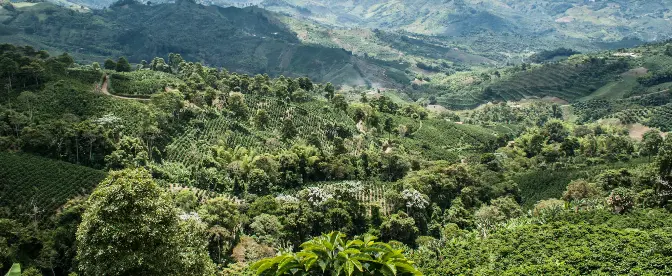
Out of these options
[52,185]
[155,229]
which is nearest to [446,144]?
[52,185]

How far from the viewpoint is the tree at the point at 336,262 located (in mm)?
17344

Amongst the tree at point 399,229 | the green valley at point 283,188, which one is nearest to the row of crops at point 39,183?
the green valley at point 283,188

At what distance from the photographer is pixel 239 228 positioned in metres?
53.3

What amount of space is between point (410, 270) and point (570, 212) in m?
30.8

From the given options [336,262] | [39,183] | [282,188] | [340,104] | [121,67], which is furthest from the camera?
[340,104]

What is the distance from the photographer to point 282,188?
71.6 metres

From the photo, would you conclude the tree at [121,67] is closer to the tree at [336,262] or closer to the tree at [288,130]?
the tree at [288,130]

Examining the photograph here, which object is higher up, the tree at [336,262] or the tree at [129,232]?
the tree at [336,262]

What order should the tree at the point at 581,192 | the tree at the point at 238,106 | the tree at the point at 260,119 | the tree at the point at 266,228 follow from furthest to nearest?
1. the tree at the point at 238,106
2. the tree at the point at 260,119
3. the tree at the point at 581,192
4. the tree at the point at 266,228

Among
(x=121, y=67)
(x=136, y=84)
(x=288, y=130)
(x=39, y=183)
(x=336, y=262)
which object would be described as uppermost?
(x=336, y=262)

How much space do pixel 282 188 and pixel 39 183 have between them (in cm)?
3212

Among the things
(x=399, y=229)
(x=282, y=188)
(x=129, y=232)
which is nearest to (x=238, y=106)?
(x=282, y=188)

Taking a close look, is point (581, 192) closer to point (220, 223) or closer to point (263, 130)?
point (220, 223)

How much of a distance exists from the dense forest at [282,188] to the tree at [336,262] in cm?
8
